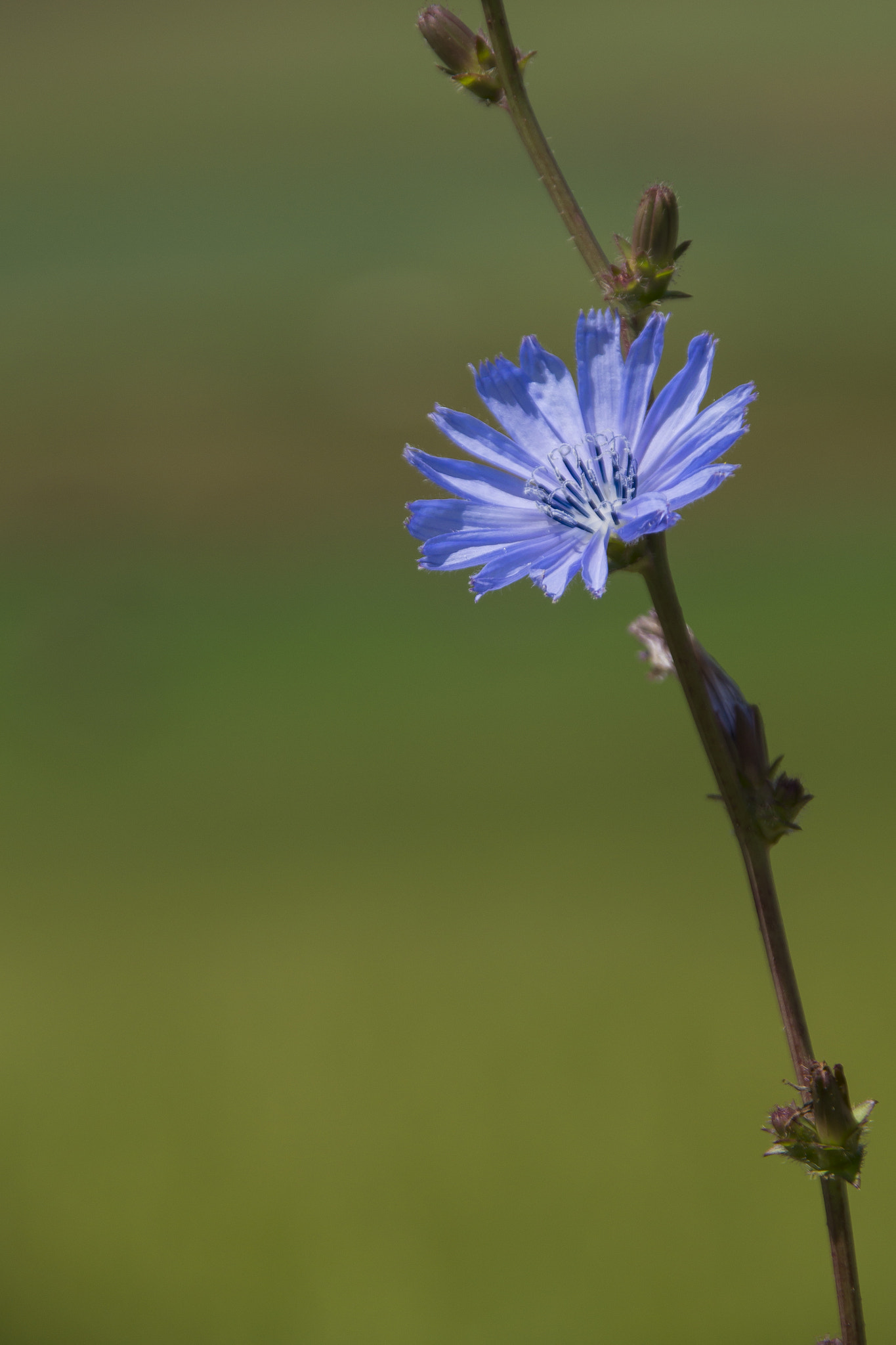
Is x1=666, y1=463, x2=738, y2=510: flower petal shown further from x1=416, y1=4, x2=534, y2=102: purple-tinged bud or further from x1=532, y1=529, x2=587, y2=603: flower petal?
x1=416, y1=4, x2=534, y2=102: purple-tinged bud

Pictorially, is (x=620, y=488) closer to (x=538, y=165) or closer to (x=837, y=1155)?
(x=538, y=165)

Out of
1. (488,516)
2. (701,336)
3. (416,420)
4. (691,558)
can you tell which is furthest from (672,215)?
(416,420)

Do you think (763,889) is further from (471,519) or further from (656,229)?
(656,229)

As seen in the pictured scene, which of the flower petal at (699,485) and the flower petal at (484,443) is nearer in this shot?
the flower petal at (699,485)

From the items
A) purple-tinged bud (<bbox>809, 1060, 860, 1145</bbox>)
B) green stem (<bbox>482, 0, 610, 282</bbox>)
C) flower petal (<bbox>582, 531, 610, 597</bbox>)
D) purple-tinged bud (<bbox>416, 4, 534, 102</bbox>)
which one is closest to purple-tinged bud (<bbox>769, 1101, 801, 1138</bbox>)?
purple-tinged bud (<bbox>809, 1060, 860, 1145</bbox>)

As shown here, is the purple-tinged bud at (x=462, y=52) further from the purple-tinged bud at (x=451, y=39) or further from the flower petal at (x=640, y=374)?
the flower petal at (x=640, y=374)

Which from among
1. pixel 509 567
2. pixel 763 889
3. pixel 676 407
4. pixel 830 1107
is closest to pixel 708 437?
pixel 676 407

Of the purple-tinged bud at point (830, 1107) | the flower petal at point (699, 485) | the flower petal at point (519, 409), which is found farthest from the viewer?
the flower petal at point (519, 409)

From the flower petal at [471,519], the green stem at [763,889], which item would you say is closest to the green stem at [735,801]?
the green stem at [763,889]
